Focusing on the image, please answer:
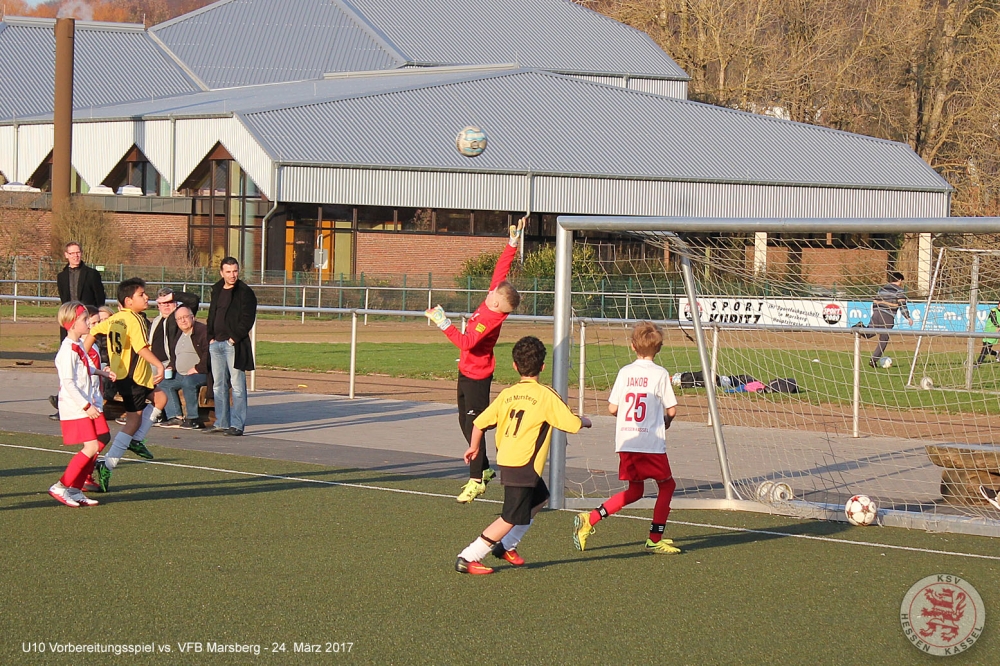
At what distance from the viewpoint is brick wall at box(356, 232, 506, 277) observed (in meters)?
42.8

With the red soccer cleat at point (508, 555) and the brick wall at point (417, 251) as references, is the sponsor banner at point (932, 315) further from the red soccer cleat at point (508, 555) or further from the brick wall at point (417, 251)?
the brick wall at point (417, 251)

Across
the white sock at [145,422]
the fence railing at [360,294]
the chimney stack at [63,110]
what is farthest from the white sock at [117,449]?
the chimney stack at [63,110]

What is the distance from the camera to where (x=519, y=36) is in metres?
55.0

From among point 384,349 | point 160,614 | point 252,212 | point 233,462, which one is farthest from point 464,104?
point 160,614

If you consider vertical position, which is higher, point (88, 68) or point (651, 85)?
point (88, 68)

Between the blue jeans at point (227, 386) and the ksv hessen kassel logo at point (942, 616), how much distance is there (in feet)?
25.6

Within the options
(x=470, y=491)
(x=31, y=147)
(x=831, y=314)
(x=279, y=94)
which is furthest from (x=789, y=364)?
(x=31, y=147)

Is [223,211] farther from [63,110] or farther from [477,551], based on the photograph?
[477,551]

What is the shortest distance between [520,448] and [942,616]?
234 centimetres

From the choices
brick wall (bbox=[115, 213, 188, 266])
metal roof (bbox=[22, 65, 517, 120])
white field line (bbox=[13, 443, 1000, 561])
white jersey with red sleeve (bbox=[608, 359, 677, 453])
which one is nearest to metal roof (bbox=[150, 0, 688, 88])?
metal roof (bbox=[22, 65, 517, 120])

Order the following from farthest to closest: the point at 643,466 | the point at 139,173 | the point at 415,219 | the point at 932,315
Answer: the point at 139,173
the point at 415,219
the point at 932,315
the point at 643,466

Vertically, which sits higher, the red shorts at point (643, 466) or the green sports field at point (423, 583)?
the red shorts at point (643, 466)

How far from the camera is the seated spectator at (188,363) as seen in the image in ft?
41.7

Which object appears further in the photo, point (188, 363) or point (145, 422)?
point (188, 363)
